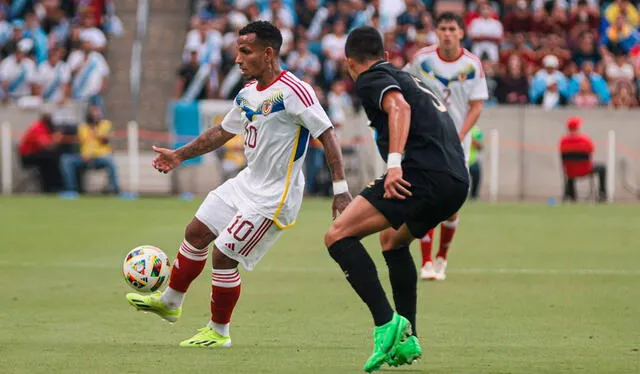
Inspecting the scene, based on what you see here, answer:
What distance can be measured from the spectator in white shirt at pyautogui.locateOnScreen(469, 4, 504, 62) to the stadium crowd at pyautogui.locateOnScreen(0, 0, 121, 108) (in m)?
8.06

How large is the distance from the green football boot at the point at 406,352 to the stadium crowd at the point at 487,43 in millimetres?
17637

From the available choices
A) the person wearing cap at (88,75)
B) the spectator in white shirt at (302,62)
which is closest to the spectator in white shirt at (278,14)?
the spectator in white shirt at (302,62)

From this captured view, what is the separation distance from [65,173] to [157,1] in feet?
22.6

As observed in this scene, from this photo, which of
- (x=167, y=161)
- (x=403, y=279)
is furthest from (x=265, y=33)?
(x=403, y=279)

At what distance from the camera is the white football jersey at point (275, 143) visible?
8.40 metres

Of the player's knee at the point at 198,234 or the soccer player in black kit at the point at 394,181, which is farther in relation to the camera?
the player's knee at the point at 198,234

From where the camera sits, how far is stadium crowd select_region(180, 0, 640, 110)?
26.4m

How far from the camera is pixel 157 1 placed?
31.2m

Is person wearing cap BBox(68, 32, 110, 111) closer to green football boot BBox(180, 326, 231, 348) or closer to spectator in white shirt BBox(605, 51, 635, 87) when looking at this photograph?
spectator in white shirt BBox(605, 51, 635, 87)

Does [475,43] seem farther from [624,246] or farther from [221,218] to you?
[221,218]

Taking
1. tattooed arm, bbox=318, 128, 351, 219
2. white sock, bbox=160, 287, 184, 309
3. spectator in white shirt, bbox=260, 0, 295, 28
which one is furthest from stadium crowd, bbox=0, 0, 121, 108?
tattooed arm, bbox=318, 128, 351, 219

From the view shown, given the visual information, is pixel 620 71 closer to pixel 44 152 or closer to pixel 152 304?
pixel 44 152

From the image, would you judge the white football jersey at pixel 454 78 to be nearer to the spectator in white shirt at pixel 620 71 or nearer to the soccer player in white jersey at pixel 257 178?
the soccer player in white jersey at pixel 257 178

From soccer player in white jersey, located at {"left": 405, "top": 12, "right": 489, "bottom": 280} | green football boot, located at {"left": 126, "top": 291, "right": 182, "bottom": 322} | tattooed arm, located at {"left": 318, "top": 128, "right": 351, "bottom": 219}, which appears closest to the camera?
tattooed arm, located at {"left": 318, "top": 128, "right": 351, "bottom": 219}
